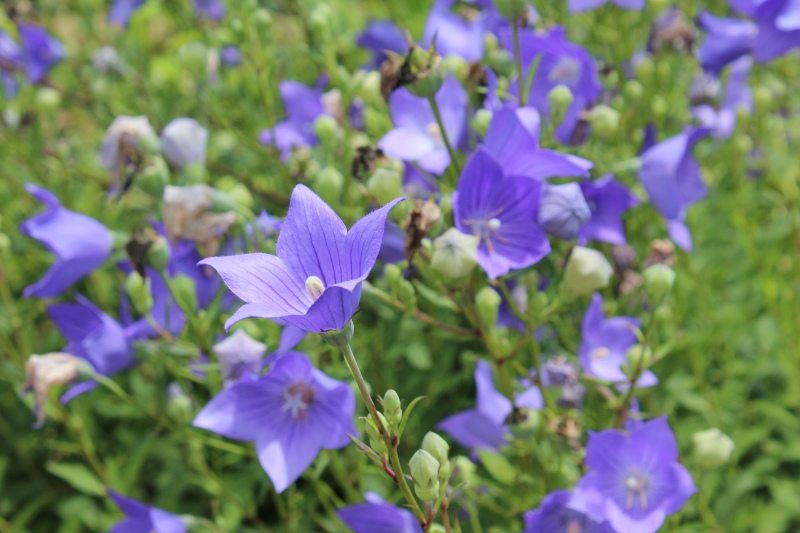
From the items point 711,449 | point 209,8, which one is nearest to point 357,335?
point 711,449

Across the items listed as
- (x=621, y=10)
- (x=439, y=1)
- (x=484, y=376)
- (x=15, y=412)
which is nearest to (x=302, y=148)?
(x=439, y=1)

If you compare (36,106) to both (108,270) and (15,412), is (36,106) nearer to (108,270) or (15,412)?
(108,270)

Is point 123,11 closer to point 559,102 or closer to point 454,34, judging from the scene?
point 454,34

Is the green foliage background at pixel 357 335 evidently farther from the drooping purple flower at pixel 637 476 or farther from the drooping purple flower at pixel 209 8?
the drooping purple flower at pixel 637 476

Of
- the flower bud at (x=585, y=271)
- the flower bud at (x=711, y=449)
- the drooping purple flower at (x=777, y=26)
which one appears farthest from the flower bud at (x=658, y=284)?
the drooping purple flower at (x=777, y=26)

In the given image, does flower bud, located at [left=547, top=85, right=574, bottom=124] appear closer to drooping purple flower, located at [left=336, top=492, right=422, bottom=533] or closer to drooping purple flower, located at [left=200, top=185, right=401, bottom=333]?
drooping purple flower, located at [left=200, top=185, right=401, bottom=333]

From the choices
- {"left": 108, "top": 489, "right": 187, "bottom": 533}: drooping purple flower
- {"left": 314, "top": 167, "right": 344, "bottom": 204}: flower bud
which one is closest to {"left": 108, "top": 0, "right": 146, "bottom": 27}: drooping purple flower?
{"left": 314, "top": 167, "right": 344, "bottom": 204}: flower bud
